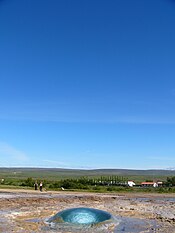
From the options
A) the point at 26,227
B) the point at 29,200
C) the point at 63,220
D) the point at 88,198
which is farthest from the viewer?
the point at 88,198

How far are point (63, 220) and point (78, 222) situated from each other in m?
0.83

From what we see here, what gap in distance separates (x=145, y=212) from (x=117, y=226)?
19.0 ft

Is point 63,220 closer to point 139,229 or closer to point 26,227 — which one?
point 26,227

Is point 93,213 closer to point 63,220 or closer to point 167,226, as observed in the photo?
point 63,220

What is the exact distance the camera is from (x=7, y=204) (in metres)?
24.5

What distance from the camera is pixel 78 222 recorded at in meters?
16.9

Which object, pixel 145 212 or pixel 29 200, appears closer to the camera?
pixel 145 212

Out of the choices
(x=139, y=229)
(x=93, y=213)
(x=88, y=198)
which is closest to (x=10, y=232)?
(x=93, y=213)

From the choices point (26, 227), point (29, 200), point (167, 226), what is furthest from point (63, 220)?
point (29, 200)

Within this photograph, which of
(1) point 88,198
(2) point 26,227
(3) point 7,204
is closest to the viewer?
(2) point 26,227

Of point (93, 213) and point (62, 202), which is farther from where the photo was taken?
point (62, 202)

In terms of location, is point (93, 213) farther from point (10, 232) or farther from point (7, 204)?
point (7, 204)

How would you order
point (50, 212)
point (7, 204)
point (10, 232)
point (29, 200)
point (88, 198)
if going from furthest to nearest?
1. point (88, 198)
2. point (29, 200)
3. point (7, 204)
4. point (50, 212)
5. point (10, 232)

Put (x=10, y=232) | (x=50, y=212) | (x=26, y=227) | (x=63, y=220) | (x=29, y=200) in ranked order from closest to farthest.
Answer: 1. (x=10, y=232)
2. (x=26, y=227)
3. (x=63, y=220)
4. (x=50, y=212)
5. (x=29, y=200)
